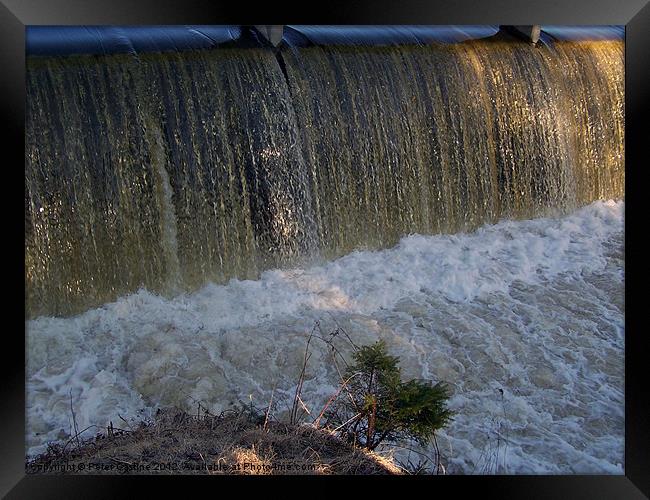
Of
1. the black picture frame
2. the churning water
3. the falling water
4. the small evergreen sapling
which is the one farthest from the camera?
the falling water

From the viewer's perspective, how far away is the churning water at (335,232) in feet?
11.1

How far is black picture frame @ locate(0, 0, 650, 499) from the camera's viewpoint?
299 cm

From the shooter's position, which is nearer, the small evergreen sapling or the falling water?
the small evergreen sapling

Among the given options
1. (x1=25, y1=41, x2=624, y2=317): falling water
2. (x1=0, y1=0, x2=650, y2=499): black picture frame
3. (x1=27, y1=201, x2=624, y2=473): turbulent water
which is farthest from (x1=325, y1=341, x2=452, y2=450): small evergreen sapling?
(x1=25, y1=41, x2=624, y2=317): falling water

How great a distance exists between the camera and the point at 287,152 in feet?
13.4

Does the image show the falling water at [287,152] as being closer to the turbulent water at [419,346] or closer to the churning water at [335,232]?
the churning water at [335,232]

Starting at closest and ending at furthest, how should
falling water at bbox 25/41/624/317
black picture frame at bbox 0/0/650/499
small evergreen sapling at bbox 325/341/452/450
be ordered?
black picture frame at bbox 0/0/650/499 < small evergreen sapling at bbox 325/341/452/450 < falling water at bbox 25/41/624/317

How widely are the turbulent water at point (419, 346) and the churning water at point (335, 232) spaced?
1 cm

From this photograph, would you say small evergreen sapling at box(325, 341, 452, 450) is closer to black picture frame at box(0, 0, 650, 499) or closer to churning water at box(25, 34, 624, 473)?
churning water at box(25, 34, 624, 473)

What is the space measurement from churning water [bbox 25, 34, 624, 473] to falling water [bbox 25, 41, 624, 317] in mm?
14
